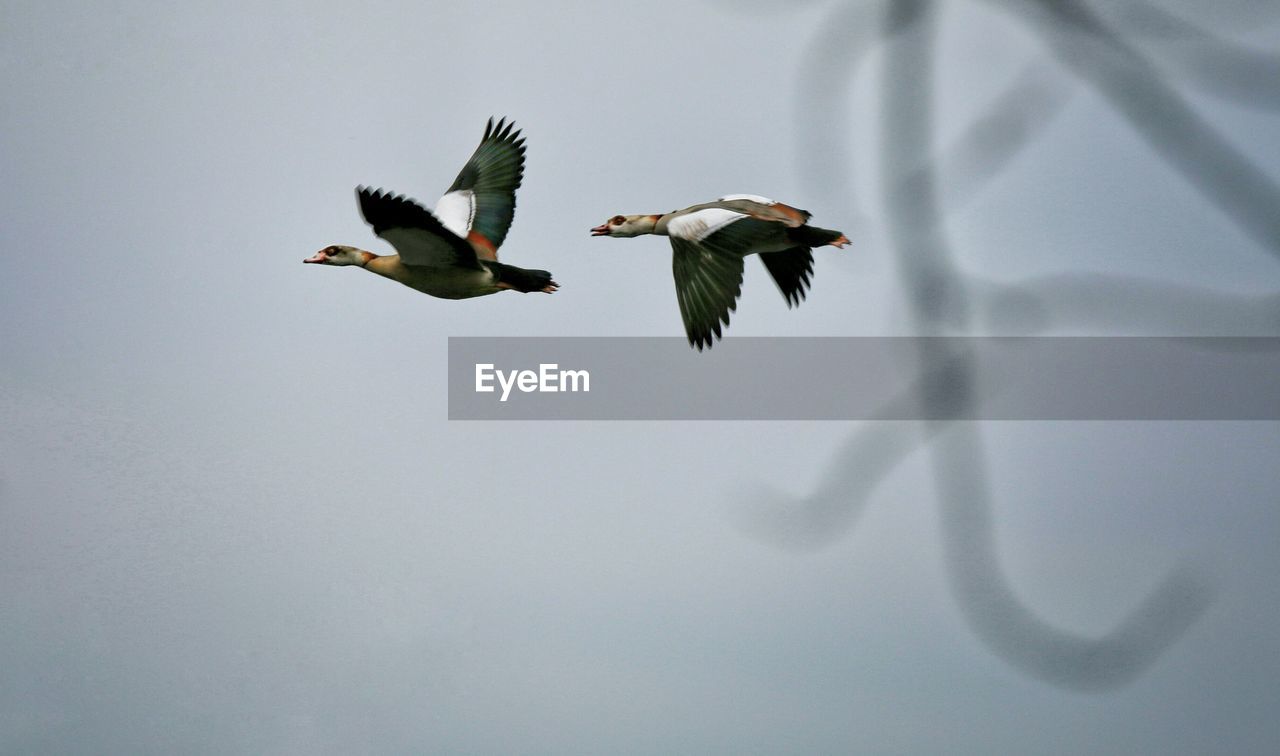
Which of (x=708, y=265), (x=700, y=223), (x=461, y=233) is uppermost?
(x=461, y=233)

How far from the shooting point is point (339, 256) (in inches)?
373

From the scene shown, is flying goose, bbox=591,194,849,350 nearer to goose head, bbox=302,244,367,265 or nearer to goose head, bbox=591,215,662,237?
goose head, bbox=591,215,662,237

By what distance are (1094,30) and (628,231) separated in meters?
7.75

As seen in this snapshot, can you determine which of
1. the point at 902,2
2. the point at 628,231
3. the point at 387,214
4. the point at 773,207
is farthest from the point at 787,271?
the point at 902,2

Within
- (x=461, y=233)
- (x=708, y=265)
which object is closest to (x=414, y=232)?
(x=461, y=233)

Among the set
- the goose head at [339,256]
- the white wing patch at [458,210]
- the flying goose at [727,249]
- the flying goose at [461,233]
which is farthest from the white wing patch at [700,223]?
the goose head at [339,256]

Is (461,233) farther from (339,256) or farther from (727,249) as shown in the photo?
(727,249)

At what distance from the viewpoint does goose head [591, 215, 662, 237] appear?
9148mm

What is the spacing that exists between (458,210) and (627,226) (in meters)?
1.15

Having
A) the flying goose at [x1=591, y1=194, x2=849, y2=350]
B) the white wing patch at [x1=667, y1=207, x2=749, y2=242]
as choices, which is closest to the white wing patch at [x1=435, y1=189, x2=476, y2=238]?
the flying goose at [x1=591, y1=194, x2=849, y2=350]

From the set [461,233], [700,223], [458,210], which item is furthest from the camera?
[458,210]

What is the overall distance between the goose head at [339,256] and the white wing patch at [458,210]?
0.60m

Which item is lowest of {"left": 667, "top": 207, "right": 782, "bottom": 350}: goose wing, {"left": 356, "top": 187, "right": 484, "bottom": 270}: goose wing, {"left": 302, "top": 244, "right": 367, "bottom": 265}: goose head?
{"left": 667, "top": 207, "right": 782, "bottom": 350}: goose wing

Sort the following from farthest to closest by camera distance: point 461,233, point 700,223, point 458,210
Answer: point 458,210
point 461,233
point 700,223
